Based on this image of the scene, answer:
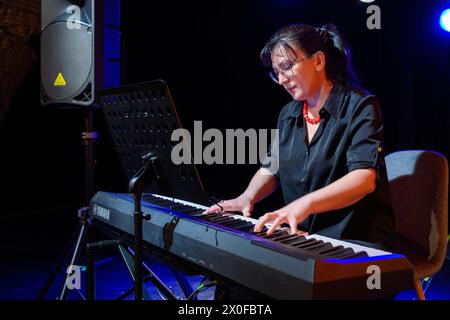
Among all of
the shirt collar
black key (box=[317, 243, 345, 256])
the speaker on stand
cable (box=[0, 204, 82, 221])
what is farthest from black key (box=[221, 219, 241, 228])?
cable (box=[0, 204, 82, 221])

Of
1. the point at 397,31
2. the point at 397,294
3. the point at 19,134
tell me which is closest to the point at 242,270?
the point at 397,294

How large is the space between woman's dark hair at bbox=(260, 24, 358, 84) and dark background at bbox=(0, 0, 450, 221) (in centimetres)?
259

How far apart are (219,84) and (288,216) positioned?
13.5 ft

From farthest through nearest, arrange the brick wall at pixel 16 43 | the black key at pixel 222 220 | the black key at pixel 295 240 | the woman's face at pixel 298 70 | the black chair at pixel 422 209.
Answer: the brick wall at pixel 16 43, the black chair at pixel 422 209, the woman's face at pixel 298 70, the black key at pixel 222 220, the black key at pixel 295 240

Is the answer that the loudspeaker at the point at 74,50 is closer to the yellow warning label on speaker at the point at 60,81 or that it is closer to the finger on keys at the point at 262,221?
the yellow warning label on speaker at the point at 60,81

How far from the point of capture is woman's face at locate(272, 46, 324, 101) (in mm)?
1646

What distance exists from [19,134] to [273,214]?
15.9 ft

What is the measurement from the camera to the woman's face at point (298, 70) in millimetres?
1646

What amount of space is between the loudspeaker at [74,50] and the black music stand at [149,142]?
0.76 m

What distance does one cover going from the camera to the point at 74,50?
7.71 feet

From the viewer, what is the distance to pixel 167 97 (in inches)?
50.5

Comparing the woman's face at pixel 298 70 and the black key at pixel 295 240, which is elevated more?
the woman's face at pixel 298 70

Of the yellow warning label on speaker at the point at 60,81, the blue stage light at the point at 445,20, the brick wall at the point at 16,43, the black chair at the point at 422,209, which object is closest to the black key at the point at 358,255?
the black chair at the point at 422,209

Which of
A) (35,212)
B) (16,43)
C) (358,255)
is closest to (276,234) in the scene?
(358,255)
